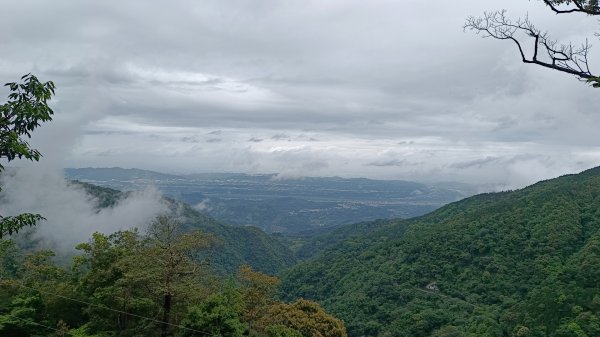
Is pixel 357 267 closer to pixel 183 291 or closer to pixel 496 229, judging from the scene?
pixel 496 229

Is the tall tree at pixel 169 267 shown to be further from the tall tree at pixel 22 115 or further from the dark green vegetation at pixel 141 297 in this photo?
the tall tree at pixel 22 115

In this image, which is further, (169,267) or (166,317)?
(166,317)

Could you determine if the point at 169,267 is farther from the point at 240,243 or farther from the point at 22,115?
the point at 240,243

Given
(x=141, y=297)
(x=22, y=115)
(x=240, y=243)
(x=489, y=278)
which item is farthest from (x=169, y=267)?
(x=240, y=243)

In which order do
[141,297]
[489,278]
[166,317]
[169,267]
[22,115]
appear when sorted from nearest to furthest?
[22,115] < [169,267] < [166,317] < [141,297] < [489,278]

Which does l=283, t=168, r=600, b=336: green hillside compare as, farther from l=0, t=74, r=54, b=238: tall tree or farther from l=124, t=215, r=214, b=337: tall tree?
l=0, t=74, r=54, b=238: tall tree

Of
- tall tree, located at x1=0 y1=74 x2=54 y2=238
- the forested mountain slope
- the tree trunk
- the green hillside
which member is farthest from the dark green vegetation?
the forested mountain slope

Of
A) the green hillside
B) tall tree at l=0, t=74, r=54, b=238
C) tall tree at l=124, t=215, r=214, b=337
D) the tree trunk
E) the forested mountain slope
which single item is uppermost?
tall tree at l=0, t=74, r=54, b=238

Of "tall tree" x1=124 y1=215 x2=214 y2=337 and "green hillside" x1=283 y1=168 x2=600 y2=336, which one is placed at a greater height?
"tall tree" x1=124 y1=215 x2=214 y2=337

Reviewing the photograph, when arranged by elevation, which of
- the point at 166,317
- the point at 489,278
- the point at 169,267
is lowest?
the point at 489,278
